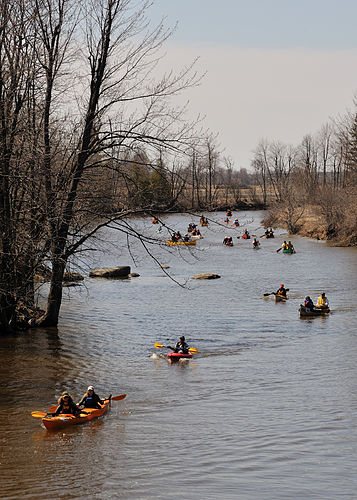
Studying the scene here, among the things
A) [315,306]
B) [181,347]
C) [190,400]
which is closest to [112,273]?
[315,306]

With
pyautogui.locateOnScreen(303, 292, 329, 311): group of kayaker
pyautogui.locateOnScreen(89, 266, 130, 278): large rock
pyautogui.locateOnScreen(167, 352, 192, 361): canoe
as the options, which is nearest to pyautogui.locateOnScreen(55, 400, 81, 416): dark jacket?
pyautogui.locateOnScreen(167, 352, 192, 361): canoe

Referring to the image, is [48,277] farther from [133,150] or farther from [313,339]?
[313,339]

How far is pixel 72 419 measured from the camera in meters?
15.7

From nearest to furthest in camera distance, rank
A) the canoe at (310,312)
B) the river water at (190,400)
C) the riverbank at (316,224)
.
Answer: the river water at (190,400) < the canoe at (310,312) < the riverbank at (316,224)

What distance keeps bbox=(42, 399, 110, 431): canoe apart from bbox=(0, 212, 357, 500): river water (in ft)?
0.55

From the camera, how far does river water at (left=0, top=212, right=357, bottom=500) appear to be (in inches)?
502

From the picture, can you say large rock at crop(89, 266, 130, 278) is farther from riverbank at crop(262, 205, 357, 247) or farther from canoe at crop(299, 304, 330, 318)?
riverbank at crop(262, 205, 357, 247)

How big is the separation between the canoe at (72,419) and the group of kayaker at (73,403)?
12 cm

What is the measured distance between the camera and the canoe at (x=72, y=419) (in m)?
15.4

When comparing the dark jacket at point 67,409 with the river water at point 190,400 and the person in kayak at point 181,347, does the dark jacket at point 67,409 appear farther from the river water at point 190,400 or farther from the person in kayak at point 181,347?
the person in kayak at point 181,347

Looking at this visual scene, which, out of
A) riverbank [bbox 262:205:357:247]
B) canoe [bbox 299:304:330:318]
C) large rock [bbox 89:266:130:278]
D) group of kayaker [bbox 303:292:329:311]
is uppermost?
riverbank [bbox 262:205:357:247]

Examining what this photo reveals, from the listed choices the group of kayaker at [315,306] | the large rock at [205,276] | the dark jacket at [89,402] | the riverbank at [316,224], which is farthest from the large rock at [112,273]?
the dark jacket at [89,402]

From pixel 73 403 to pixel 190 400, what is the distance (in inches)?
132

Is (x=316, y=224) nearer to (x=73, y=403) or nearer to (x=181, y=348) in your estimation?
(x=181, y=348)
